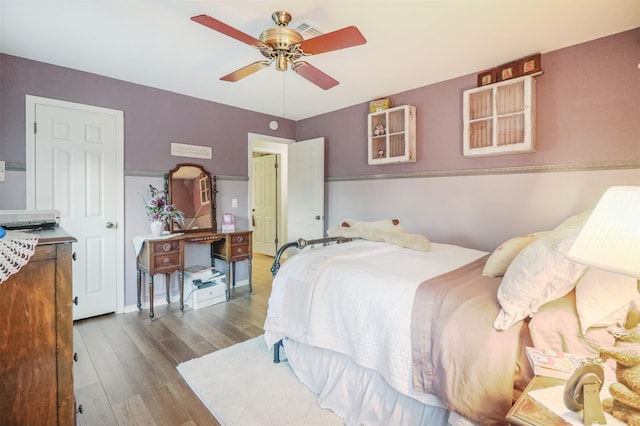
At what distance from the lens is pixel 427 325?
1463mm

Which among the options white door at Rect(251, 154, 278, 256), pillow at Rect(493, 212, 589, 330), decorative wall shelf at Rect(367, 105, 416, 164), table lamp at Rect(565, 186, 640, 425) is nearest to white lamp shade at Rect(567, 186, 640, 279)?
table lamp at Rect(565, 186, 640, 425)

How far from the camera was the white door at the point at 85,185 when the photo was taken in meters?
2.89

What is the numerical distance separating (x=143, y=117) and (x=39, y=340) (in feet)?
9.35

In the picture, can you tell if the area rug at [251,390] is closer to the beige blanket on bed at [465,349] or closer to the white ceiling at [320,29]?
the beige blanket on bed at [465,349]

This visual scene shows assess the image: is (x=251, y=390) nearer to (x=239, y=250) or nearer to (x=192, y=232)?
(x=239, y=250)

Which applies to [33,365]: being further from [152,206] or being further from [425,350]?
[152,206]

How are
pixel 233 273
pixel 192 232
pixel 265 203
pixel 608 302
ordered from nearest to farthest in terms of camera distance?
pixel 608 302, pixel 192 232, pixel 233 273, pixel 265 203

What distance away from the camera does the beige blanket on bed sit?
1204mm

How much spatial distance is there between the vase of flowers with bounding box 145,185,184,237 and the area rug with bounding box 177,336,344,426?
157 cm

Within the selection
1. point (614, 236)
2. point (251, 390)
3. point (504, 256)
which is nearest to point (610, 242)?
point (614, 236)

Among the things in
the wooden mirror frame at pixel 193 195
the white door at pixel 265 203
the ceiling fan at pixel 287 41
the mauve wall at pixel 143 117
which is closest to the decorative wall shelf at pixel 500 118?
the ceiling fan at pixel 287 41

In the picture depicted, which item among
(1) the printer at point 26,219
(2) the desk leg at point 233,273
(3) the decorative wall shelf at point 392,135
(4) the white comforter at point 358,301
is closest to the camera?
(1) the printer at point 26,219

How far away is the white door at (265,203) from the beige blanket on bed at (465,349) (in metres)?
4.99

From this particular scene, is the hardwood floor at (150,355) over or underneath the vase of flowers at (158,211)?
underneath
